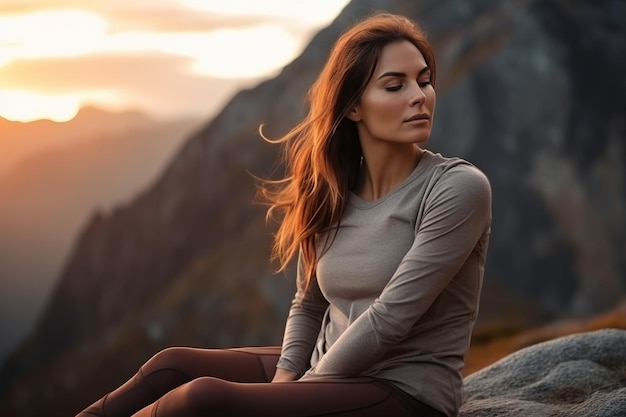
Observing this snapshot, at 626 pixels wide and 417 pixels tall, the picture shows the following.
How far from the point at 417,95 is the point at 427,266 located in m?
1.10

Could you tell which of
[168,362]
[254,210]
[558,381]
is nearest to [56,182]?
[254,210]

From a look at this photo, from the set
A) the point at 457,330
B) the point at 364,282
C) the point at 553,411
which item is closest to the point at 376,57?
the point at 364,282

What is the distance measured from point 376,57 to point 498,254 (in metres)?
70.5

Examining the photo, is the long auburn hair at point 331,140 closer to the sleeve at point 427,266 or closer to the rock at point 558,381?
the sleeve at point 427,266

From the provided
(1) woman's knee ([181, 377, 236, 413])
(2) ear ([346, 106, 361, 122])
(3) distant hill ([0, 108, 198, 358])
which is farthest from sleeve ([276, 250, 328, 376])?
(3) distant hill ([0, 108, 198, 358])

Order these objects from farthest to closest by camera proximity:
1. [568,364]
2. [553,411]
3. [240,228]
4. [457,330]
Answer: [240,228], [568,364], [553,411], [457,330]

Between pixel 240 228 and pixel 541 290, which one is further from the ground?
pixel 240 228

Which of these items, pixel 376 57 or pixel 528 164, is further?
pixel 528 164

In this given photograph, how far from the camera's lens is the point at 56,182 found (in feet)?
491

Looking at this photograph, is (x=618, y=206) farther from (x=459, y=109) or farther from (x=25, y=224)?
(x=25, y=224)

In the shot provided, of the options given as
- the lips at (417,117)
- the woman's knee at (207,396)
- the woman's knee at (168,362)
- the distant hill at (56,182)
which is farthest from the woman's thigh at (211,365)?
the distant hill at (56,182)

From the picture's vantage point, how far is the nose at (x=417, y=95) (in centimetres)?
563

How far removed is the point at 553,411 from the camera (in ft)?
19.6

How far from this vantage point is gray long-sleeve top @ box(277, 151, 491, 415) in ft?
17.4
